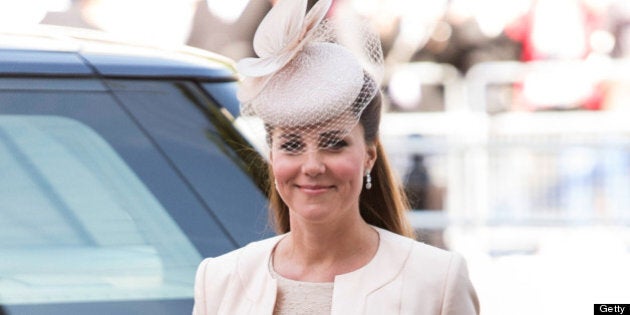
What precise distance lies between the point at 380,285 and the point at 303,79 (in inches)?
16.1

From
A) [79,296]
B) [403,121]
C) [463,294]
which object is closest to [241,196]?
[79,296]

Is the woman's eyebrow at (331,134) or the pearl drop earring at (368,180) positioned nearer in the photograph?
the woman's eyebrow at (331,134)

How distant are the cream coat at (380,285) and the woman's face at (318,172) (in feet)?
0.41

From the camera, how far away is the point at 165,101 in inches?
143

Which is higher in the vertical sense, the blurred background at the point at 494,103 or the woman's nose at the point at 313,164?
the woman's nose at the point at 313,164

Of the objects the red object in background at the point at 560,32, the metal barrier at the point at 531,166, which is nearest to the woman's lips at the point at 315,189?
the metal barrier at the point at 531,166

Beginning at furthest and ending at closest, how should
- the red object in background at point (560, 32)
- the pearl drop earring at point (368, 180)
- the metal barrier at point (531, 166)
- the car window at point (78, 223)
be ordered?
the red object in background at point (560, 32) → the metal barrier at point (531, 166) → the car window at point (78, 223) → the pearl drop earring at point (368, 180)

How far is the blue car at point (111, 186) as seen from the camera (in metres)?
3.46

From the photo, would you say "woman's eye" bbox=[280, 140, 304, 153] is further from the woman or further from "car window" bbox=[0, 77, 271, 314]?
"car window" bbox=[0, 77, 271, 314]

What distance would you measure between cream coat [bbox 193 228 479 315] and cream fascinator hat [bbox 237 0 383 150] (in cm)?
25

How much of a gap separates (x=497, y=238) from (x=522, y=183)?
44cm

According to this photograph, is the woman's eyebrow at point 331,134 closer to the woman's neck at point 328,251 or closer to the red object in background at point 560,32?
the woman's neck at point 328,251

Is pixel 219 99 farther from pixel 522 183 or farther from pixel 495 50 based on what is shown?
pixel 495 50

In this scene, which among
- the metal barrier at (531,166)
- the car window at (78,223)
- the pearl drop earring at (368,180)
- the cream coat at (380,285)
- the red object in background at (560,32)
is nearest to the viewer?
the cream coat at (380,285)
